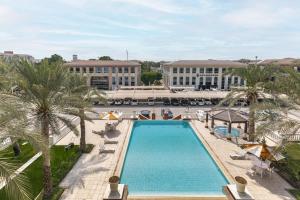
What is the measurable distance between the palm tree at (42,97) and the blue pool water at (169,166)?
572 centimetres

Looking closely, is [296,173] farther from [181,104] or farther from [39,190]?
[181,104]

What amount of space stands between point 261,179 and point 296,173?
2.43 m

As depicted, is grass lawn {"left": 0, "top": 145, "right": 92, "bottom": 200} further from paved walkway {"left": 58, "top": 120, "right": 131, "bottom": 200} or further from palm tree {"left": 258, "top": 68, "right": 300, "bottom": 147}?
palm tree {"left": 258, "top": 68, "right": 300, "bottom": 147}

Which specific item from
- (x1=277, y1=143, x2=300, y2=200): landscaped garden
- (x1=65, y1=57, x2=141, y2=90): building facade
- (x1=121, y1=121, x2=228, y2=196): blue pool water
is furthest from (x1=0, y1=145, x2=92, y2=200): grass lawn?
(x1=65, y1=57, x2=141, y2=90): building facade

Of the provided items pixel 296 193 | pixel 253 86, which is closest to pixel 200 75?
pixel 253 86

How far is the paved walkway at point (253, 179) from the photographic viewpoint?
1383 cm

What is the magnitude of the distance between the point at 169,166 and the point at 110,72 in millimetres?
50111

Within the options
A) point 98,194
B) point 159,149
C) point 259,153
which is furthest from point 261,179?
point 98,194

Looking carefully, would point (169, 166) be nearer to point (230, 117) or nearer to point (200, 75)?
point (230, 117)

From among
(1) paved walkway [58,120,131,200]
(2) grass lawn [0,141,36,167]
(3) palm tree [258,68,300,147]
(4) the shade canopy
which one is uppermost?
(3) palm tree [258,68,300,147]

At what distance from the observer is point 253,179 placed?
15.7 m

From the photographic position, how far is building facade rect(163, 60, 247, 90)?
6551cm

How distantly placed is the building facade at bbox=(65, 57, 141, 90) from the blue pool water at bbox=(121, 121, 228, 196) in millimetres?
40196

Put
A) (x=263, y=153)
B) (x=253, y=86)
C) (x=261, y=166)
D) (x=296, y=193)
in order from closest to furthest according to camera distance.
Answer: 1. (x=296, y=193)
2. (x=261, y=166)
3. (x=263, y=153)
4. (x=253, y=86)
